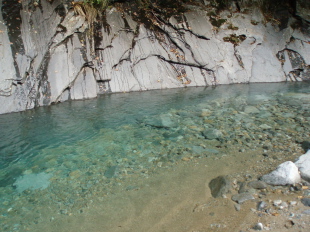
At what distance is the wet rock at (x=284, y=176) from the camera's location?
295cm

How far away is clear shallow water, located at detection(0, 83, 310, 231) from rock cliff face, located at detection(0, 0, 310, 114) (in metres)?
1.04

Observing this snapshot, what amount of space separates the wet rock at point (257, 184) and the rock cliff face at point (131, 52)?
651 centimetres

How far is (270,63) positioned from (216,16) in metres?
3.09

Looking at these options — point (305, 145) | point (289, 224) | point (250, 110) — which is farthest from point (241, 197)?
point (250, 110)

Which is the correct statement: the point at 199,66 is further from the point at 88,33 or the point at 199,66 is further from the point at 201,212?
the point at 201,212

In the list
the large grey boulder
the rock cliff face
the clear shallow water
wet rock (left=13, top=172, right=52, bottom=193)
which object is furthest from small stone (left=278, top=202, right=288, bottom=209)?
the rock cliff face

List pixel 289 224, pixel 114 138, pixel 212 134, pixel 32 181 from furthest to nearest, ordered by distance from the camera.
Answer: pixel 114 138, pixel 212 134, pixel 32 181, pixel 289 224

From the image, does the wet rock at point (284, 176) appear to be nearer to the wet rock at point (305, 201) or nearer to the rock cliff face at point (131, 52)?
the wet rock at point (305, 201)

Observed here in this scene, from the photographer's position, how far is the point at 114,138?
16.4ft

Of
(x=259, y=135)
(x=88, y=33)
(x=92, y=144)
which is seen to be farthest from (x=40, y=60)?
(x=259, y=135)

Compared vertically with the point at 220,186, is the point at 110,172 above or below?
above

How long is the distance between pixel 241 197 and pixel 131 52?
774 centimetres

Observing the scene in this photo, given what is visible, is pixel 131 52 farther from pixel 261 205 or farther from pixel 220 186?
pixel 261 205

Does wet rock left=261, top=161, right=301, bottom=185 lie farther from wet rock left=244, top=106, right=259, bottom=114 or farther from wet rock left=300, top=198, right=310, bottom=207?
wet rock left=244, top=106, right=259, bottom=114
